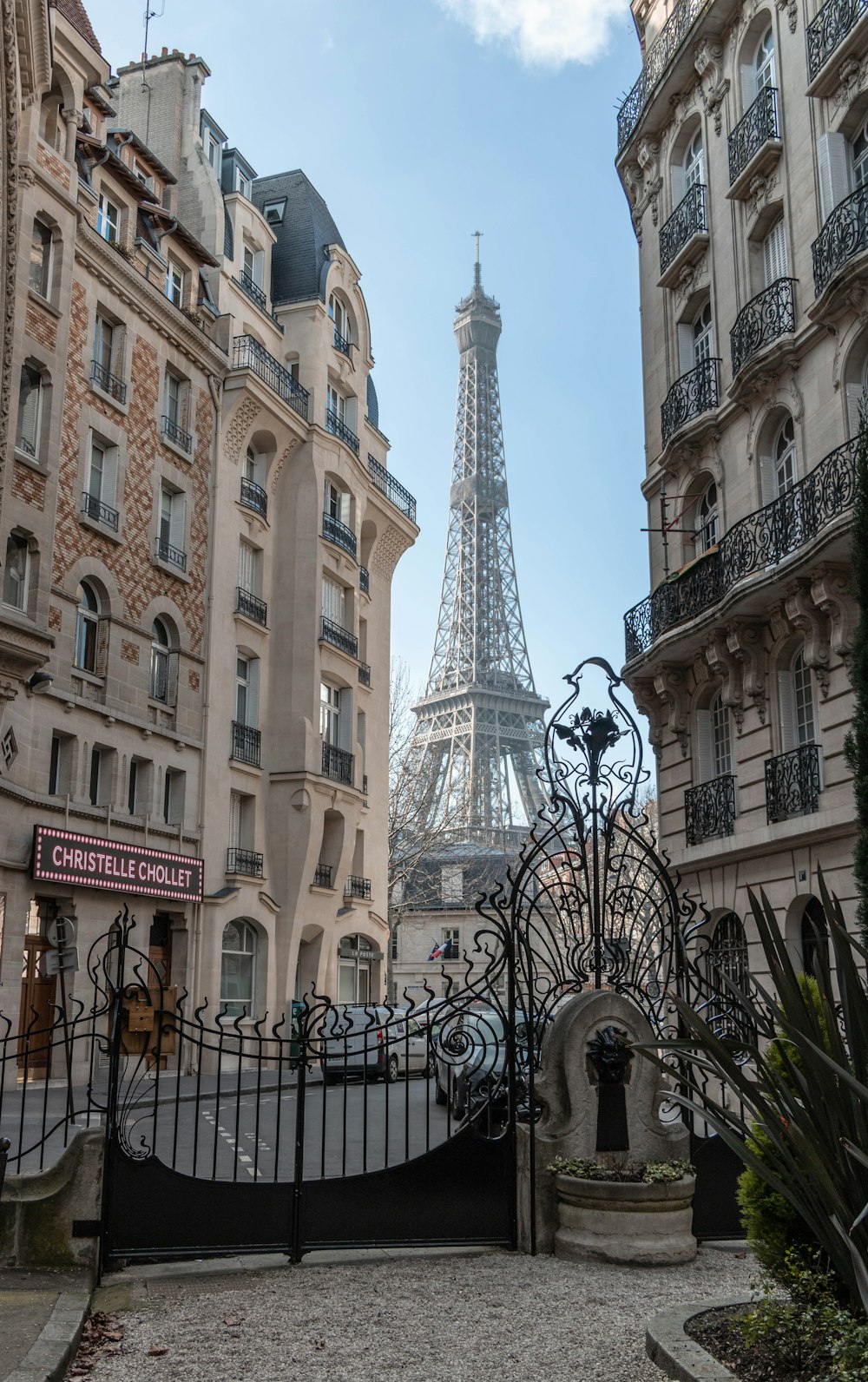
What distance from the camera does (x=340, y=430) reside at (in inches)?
1639

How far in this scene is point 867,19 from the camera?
62.5ft

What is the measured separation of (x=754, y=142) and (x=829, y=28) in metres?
2.56

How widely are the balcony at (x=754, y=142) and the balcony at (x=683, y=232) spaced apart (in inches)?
55.3

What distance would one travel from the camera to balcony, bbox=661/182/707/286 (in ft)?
82.6

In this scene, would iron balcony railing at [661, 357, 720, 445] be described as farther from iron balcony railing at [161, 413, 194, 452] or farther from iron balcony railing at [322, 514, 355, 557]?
iron balcony railing at [322, 514, 355, 557]

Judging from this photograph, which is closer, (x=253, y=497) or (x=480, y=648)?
(x=253, y=497)

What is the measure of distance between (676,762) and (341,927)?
17.4 metres

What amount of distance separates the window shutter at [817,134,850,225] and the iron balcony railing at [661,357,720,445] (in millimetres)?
3989

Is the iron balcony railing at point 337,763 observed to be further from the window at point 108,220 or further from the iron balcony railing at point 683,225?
the iron balcony railing at point 683,225

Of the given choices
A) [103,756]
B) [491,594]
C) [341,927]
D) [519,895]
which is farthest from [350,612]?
[491,594]

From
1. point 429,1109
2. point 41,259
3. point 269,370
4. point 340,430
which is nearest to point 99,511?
point 41,259

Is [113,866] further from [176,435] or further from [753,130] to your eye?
[753,130]

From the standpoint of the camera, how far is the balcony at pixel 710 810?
2195 centimetres

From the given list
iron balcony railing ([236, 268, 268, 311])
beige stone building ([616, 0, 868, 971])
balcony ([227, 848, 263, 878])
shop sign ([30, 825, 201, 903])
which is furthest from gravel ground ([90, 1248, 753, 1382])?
iron balcony railing ([236, 268, 268, 311])
